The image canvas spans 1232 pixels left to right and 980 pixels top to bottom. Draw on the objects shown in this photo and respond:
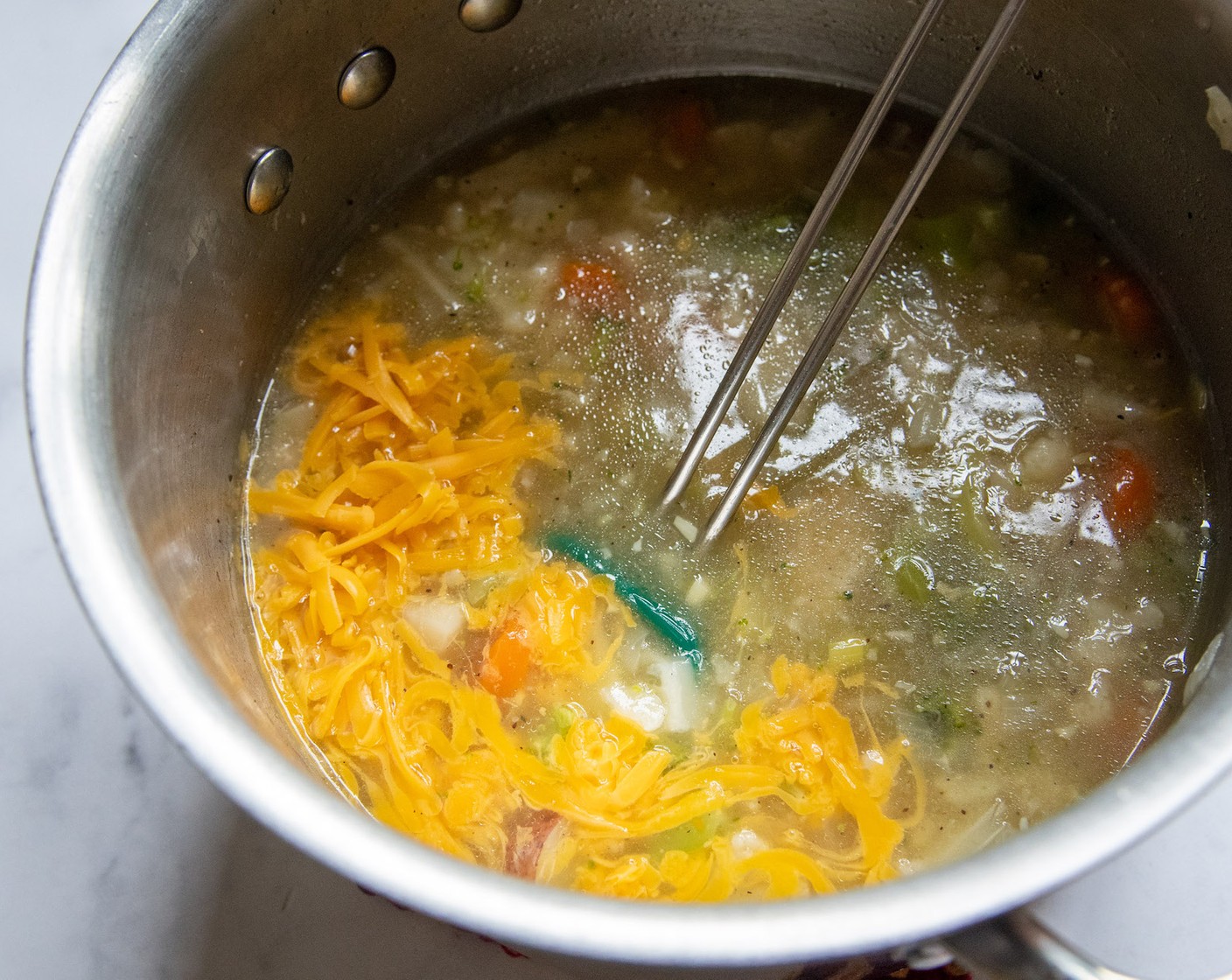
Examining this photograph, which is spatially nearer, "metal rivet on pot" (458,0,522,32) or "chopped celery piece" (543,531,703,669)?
"chopped celery piece" (543,531,703,669)

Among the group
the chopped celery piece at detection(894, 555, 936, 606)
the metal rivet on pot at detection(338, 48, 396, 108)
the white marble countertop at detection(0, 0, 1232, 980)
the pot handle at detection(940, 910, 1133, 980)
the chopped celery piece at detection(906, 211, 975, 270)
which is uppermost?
the chopped celery piece at detection(906, 211, 975, 270)

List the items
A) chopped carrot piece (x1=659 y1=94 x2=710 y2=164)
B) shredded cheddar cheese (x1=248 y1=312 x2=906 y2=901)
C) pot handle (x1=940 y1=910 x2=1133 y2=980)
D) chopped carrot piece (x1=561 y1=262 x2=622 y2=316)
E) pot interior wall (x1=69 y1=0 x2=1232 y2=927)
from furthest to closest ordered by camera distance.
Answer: chopped carrot piece (x1=659 y1=94 x2=710 y2=164), chopped carrot piece (x1=561 y1=262 x2=622 y2=316), shredded cheddar cheese (x1=248 y1=312 x2=906 y2=901), pot interior wall (x1=69 y1=0 x2=1232 y2=927), pot handle (x1=940 y1=910 x2=1133 y2=980)

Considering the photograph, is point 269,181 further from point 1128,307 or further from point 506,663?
point 1128,307

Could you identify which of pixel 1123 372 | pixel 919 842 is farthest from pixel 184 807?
pixel 1123 372

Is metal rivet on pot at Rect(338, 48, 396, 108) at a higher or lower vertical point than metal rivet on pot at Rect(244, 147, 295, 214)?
higher

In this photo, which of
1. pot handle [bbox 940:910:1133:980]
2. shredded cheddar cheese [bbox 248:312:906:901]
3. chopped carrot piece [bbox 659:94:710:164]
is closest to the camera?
pot handle [bbox 940:910:1133:980]

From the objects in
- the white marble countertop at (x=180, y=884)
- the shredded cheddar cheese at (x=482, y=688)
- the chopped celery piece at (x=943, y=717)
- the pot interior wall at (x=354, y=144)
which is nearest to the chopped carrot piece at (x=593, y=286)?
the shredded cheddar cheese at (x=482, y=688)

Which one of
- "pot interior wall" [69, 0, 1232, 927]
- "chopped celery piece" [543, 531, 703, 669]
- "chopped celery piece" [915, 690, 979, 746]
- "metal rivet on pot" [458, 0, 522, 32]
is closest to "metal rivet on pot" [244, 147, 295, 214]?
"pot interior wall" [69, 0, 1232, 927]

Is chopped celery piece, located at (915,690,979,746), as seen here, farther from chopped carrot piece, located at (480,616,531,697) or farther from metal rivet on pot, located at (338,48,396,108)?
metal rivet on pot, located at (338,48,396,108)
